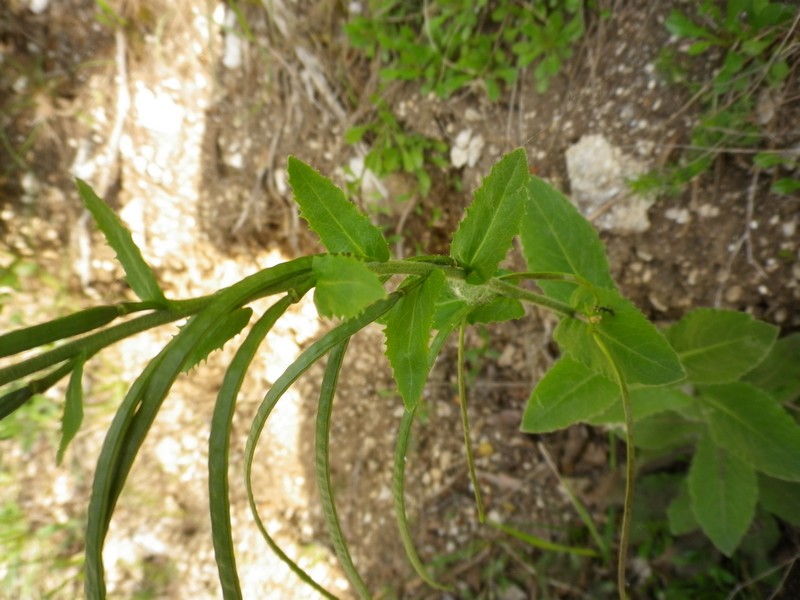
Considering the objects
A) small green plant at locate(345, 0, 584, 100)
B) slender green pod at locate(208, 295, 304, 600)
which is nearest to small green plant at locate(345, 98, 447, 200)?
small green plant at locate(345, 0, 584, 100)

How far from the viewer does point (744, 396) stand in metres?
1.54

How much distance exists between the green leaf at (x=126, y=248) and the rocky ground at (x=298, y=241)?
155 cm

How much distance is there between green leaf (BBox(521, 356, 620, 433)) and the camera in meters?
1.40

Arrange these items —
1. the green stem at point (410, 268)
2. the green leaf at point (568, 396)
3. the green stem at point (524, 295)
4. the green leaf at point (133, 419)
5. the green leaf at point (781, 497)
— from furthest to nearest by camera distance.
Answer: the green leaf at point (781, 497)
the green leaf at point (568, 396)
the green stem at point (524, 295)
the green stem at point (410, 268)
the green leaf at point (133, 419)

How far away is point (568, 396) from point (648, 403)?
1.19 feet

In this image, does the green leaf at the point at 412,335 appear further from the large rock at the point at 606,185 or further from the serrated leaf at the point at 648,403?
the large rock at the point at 606,185

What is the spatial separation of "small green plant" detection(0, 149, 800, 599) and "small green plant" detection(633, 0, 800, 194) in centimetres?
46

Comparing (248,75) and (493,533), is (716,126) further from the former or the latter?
(248,75)

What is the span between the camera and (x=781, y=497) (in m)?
1.71

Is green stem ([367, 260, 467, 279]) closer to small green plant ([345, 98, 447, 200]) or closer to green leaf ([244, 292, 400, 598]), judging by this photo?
green leaf ([244, 292, 400, 598])

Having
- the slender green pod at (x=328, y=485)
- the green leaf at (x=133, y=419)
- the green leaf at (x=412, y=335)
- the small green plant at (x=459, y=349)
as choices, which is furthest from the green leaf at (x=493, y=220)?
the green leaf at (x=133, y=419)

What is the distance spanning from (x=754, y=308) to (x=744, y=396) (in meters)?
0.30

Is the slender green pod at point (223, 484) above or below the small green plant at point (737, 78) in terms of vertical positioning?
below

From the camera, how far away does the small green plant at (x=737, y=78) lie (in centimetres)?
147
